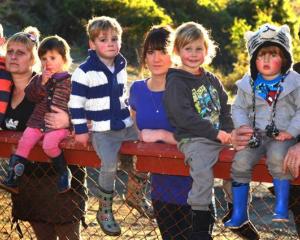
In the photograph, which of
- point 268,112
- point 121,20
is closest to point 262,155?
point 268,112

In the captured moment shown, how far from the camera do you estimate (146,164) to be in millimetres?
3834

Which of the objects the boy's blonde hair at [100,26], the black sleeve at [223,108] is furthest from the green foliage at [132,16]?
the black sleeve at [223,108]

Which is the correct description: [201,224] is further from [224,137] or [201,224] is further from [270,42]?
[270,42]

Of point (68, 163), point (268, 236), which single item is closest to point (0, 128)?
point (68, 163)

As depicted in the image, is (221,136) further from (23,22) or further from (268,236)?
(23,22)

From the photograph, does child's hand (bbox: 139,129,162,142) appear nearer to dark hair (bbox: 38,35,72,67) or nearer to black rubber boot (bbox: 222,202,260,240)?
black rubber boot (bbox: 222,202,260,240)

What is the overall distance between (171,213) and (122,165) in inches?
17.0

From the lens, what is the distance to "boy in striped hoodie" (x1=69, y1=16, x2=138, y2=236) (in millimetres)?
3912

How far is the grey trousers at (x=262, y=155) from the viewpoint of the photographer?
135 inches

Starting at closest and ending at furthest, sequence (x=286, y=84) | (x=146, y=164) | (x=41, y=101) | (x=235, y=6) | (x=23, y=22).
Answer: (x=286, y=84) < (x=146, y=164) < (x=41, y=101) < (x=23, y=22) < (x=235, y=6)

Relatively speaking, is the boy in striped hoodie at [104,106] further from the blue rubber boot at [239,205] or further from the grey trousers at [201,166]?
the blue rubber boot at [239,205]

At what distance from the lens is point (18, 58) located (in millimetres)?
4629

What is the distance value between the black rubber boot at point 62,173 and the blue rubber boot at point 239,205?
1120 mm

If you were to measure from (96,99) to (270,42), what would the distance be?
1098 millimetres
